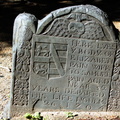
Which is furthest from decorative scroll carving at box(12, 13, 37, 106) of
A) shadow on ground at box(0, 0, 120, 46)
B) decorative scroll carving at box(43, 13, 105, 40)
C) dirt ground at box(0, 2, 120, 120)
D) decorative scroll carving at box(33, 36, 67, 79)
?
shadow on ground at box(0, 0, 120, 46)

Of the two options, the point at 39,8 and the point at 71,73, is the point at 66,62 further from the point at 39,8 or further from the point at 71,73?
the point at 39,8

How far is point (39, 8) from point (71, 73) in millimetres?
5880

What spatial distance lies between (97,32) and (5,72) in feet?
7.20

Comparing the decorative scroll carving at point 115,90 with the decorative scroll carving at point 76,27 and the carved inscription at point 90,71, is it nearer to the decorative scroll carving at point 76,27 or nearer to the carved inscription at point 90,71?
the carved inscription at point 90,71

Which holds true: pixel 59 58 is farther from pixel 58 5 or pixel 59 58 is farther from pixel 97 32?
pixel 58 5

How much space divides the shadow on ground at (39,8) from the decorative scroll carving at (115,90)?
4.03 metres

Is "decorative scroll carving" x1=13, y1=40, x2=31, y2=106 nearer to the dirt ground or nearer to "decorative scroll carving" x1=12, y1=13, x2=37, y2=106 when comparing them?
"decorative scroll carving" x1=12, y1=13, x2=37, y2=106

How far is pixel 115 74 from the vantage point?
12.1 ft

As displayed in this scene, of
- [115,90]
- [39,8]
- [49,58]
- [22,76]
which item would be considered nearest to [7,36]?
[39,8]

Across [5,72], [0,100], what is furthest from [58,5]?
[0,100]

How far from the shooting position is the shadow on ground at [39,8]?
8008 mm

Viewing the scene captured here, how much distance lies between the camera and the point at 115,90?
378cm

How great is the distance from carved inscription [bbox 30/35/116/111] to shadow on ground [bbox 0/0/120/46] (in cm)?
376

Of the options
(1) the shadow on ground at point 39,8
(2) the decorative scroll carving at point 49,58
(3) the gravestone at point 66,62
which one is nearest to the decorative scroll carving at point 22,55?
(3) the gravestone at point 66,62
